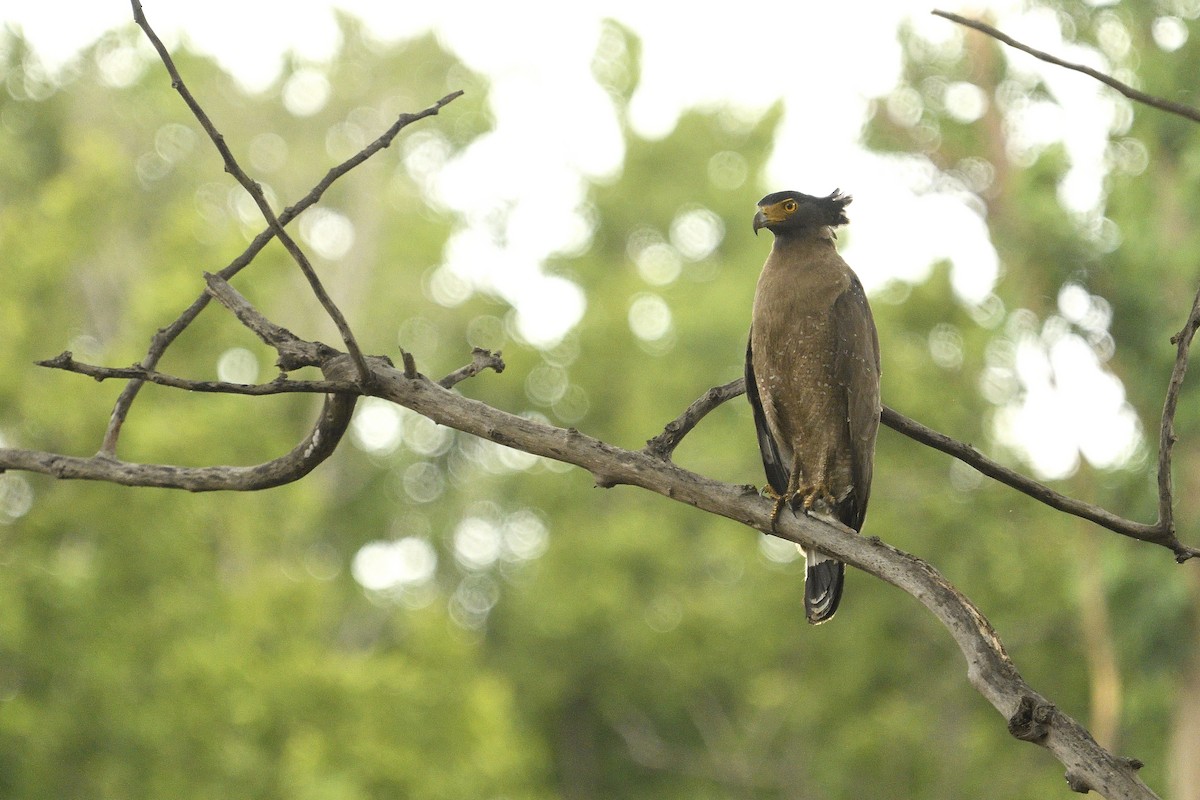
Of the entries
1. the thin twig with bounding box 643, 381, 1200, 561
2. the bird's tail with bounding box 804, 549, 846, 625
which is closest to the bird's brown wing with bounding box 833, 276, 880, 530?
the bird's tail with bounding box 804, 549, 846, 625

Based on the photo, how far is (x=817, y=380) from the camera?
4.49 metres

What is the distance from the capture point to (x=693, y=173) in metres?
28.0

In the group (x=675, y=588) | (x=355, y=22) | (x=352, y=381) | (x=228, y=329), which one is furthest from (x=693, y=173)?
(x=352, y=381)

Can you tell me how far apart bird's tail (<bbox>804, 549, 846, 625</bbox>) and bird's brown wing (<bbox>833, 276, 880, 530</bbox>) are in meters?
0.43

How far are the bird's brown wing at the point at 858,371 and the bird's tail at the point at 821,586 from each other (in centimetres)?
43

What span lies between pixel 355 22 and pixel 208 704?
1800cm

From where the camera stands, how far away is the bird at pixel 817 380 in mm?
4457

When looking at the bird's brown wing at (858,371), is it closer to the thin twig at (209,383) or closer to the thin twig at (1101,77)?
the thin twig at (209,383)

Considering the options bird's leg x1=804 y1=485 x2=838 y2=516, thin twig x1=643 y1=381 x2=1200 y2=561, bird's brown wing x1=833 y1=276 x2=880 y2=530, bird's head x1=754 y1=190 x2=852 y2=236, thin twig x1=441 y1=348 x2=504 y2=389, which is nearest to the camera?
thin twig x1=643 y1=381 x2=1200 y2=561

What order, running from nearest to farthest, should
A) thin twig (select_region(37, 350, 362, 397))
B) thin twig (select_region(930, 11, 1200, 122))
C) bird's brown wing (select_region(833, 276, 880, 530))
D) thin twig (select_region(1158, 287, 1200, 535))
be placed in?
thin twig (select_region(930, 11, 1200, 122))
thin twig (select_region(1158, 287, 1200, 535))
thin twig (select_region(37, 350, 362, 397))
bird's brown wing (select_region(833, 276, 880, 530))

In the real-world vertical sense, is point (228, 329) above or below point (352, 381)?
above

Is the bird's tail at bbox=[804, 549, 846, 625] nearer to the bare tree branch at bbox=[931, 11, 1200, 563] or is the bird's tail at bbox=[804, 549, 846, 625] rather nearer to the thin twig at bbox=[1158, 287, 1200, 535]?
the bare tree branch at bbox=[931, 11, 1200, 563]

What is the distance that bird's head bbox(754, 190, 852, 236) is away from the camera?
193 inches

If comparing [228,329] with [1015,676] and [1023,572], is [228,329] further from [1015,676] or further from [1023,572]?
[1015,676]
